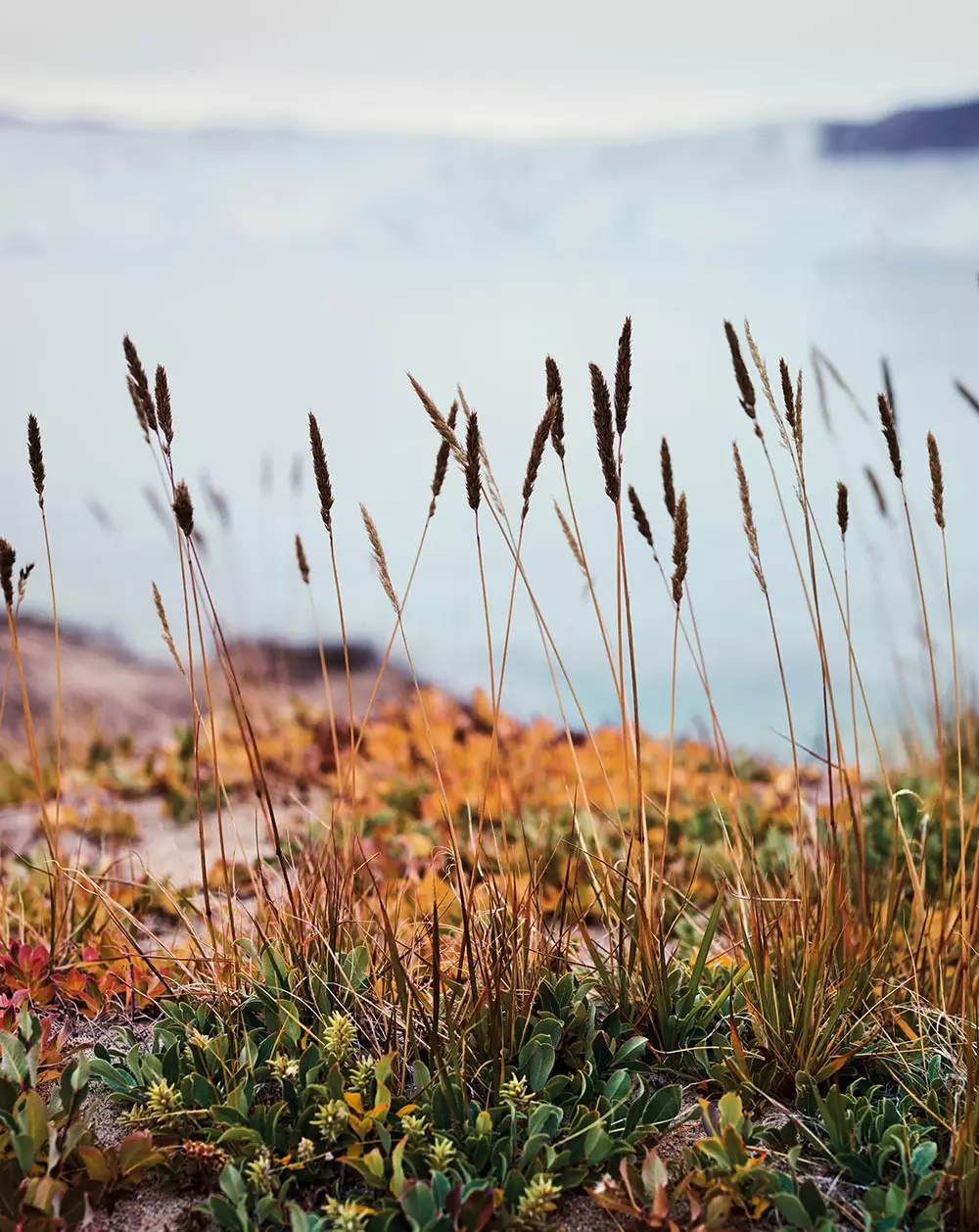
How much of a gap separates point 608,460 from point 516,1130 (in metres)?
0.89

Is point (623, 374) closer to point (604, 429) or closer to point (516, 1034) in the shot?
point (604, 429)

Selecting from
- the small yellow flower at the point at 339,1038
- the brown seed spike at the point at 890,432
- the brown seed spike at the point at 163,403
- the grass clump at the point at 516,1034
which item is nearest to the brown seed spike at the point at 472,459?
the grass clump at the point at 516,1034

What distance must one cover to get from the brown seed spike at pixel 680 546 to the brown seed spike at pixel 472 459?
29 cm

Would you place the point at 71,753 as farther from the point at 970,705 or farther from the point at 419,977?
the point at 970,705

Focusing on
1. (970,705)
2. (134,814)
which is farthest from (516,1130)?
(970,705)

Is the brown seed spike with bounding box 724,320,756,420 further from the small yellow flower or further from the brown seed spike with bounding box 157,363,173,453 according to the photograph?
the small yellow flower

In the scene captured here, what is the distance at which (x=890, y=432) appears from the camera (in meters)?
1.66

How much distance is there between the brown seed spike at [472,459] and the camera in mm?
1462

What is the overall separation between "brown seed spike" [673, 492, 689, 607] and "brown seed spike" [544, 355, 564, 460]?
0.19 metres

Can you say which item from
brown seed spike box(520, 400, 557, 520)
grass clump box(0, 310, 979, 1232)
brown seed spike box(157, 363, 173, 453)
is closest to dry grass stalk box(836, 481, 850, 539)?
grass clump box(0, 310, 979, 1232)

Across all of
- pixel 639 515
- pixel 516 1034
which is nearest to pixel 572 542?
pixel 639 515

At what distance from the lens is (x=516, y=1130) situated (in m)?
1.53

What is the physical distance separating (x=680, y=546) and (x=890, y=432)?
1.20 feet

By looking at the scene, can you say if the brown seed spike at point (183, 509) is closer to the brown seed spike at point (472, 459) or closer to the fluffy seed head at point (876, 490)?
the brown seed spike at point (472, 459)
